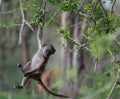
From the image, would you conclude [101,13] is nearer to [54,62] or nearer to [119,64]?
[119,64]

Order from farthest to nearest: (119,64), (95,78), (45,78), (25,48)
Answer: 1. (45,78)
2. (25,48)
3. (95,78)
4. (119,64)

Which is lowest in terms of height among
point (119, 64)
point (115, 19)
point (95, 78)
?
point (95, 78)

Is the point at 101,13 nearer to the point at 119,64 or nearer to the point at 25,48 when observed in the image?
the point at 119,64

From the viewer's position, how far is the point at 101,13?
4.43 meters

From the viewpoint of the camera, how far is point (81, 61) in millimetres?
11203

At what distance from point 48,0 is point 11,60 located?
1976 cm

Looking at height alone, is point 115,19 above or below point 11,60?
above

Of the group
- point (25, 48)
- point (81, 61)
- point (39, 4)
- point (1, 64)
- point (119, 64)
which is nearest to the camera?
point (119, 64)

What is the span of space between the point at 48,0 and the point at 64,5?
0.20 meters

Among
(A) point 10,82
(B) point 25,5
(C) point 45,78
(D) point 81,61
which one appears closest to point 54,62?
(A) point 10,82

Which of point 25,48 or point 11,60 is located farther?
point 11,60

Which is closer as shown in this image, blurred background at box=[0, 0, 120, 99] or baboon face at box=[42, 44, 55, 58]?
blurred background at box=[0, 0, 120, 99]

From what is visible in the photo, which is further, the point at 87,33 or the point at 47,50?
the point at 87,33

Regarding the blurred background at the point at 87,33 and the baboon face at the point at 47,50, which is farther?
the baboon face at the point at 47,50
